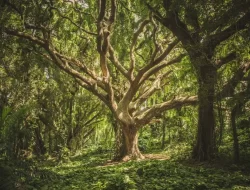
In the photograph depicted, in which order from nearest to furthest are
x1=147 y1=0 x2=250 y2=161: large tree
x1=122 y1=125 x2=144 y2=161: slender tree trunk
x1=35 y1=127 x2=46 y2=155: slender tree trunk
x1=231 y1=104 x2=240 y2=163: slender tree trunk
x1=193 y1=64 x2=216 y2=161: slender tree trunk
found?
1. x1=147 y1=0 x2=250 y2=161: large tree
2. x1=231 y1=104 x2=240 y2=163: slender tree trunk
3. x1=193 y1=64 x2=216 y2=161: slender tree trunk
4. x1=122 y1=125 x2=144 y2=161: slender tree trunk
5. x1=35 y1=127 x2=46 y2=155: slender tree trunk

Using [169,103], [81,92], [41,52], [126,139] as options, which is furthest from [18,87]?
[169,103]

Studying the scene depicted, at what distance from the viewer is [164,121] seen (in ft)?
48.6

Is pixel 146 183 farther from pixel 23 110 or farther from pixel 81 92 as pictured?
pixel 81 92

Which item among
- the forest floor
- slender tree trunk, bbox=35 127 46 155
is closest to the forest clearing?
the forest floor

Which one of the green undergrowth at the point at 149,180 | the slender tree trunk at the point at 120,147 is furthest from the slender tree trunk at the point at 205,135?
the slender tree trunk at the point at 120,147

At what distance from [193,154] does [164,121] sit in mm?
5362

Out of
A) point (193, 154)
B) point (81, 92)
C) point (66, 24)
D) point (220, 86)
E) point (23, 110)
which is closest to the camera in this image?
point (23, 110)

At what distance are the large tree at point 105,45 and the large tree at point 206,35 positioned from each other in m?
1.31

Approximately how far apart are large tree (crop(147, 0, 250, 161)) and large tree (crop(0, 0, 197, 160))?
4.29 feet

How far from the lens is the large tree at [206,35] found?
604 cm

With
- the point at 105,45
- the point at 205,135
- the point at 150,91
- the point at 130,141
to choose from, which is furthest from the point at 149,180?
the point at 150,91

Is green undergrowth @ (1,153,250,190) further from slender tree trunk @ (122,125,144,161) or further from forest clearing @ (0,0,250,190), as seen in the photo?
slender tree trunk @ (122,125,144,161)

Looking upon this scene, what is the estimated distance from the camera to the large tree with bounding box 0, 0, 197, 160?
9.50 m

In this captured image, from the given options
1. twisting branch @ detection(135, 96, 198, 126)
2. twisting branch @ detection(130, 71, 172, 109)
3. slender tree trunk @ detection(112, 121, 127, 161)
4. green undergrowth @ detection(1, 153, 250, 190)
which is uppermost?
twisting branch @ detection(130, 71, 172, 109)
